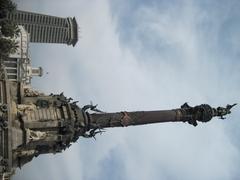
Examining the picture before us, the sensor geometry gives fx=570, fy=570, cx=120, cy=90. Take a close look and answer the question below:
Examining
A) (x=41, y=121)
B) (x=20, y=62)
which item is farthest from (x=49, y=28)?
(x=41, y=121)

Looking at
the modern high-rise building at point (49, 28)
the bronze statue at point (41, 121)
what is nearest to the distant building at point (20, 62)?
the modern high-rise building at point (49, 28)

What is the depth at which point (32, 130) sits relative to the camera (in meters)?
39.0

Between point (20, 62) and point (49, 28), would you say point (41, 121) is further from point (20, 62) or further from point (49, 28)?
point (49, 28)

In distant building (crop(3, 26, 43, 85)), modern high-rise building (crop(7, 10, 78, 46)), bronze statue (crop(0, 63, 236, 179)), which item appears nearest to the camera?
bronze statue (crop(0, 63, 236, 179))

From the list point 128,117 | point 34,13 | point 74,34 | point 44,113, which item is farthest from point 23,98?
point 74,34

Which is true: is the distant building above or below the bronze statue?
above

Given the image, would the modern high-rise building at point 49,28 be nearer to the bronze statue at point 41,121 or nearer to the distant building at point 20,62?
the distant building at point 20,62

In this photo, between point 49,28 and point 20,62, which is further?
point 49,28

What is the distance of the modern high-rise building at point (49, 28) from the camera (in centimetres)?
14750

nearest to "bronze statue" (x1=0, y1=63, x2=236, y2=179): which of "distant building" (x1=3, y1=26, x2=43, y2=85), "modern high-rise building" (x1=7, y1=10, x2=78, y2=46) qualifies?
"distant building" (x1=3, y1=26, x2=43, y2=85)

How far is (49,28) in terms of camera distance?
156750mm

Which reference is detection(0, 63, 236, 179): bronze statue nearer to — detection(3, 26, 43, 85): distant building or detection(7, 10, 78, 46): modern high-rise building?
detection(3, 26, 43, 85): distant building

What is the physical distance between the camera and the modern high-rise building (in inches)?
5807

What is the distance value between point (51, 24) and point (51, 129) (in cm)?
11999
